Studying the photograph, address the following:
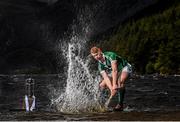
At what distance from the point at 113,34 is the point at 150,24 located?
8452 mm

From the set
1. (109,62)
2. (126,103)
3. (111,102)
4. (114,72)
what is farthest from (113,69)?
(111,102)

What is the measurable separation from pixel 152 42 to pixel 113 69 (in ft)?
308

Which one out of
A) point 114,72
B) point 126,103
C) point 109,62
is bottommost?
point 126,103

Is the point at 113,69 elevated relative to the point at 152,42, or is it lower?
lower

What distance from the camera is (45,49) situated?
344 ft

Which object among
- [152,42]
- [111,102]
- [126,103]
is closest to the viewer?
[126,103]

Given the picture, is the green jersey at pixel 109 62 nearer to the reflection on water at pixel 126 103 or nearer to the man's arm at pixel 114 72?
the man's arm at pixel 114 72

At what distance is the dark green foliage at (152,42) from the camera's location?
305ft

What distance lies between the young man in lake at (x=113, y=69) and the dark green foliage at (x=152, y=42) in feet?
247

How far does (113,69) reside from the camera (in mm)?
12875

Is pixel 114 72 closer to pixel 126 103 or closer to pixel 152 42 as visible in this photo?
pixel 126 103

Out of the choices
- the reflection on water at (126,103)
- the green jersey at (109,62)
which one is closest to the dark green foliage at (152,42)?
the reflection on water at (126,103)

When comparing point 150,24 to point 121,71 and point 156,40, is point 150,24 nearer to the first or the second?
point 156,40

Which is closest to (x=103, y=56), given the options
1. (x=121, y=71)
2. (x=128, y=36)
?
(x=121, y=71)
